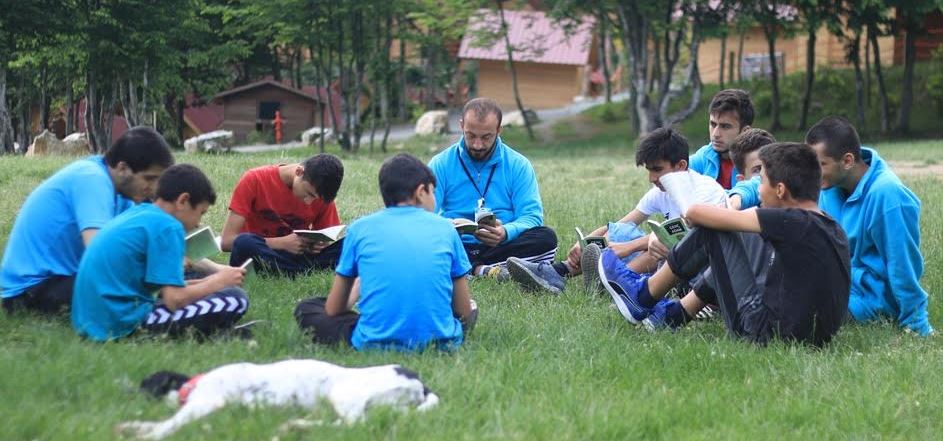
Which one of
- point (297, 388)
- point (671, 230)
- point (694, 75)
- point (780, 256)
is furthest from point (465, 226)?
point (694, 75)

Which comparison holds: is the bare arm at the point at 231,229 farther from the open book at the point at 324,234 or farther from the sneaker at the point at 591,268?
the sneaker at the point at 591,268

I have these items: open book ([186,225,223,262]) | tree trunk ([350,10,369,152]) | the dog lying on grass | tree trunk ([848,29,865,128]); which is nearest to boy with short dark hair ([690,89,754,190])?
open book ([186,225,223,262])

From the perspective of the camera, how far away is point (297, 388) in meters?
4.82

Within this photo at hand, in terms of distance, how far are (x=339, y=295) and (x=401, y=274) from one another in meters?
0.49

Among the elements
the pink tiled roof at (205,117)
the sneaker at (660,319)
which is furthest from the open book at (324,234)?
the pink tiled roof at (205,117)

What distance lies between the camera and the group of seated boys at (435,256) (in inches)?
230

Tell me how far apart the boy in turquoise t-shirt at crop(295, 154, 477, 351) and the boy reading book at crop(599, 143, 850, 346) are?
1482 millimetres

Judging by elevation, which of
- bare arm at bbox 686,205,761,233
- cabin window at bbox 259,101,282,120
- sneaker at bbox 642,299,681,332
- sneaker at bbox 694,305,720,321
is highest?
bare arm at bbox 686,205,761,233

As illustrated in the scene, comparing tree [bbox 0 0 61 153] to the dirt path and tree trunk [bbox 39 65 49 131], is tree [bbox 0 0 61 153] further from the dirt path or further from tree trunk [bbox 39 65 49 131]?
the dirt path

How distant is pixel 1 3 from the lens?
914 inches

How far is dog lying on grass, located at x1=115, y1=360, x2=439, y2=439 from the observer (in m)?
4.67

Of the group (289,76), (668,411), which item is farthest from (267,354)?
(289,76)

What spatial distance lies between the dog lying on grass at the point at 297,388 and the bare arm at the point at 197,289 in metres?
0.97

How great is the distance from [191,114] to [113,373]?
152ft
